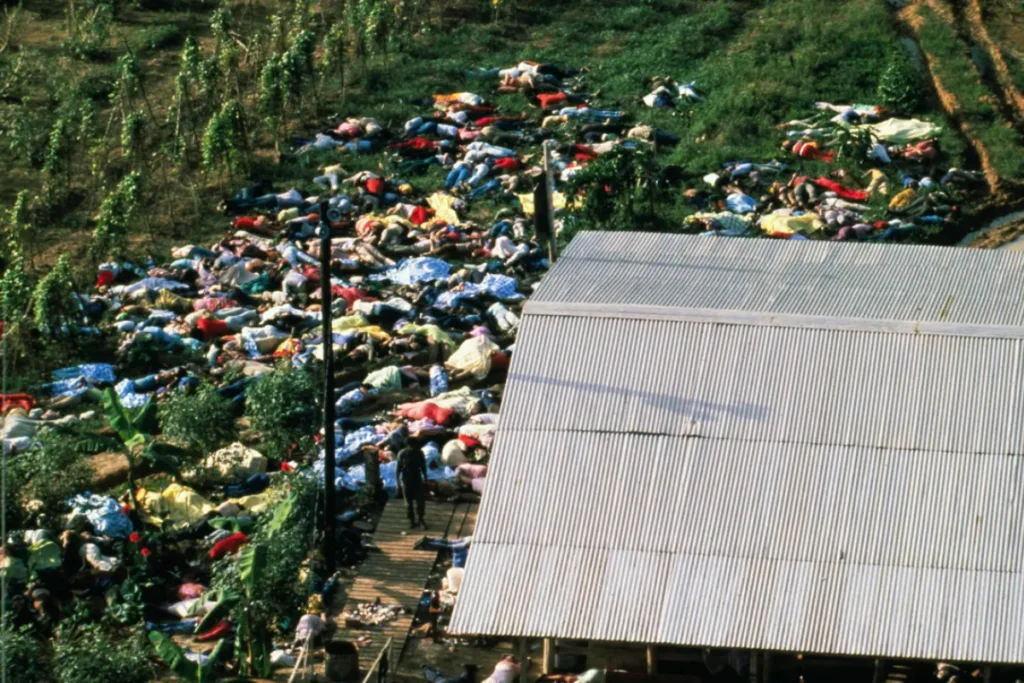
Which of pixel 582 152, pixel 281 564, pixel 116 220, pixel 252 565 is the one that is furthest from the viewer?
pixel 582 152

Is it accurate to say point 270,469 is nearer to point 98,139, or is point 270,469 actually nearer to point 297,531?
point 297,531

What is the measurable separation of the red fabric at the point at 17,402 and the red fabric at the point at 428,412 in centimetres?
468

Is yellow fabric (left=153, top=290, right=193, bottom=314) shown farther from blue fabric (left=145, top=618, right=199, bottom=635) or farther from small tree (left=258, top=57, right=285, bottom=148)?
blue fabric (left=145, top=618, right=199, bottom=635)

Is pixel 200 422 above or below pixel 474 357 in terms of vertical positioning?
above

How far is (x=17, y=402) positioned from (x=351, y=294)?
485 centimetres

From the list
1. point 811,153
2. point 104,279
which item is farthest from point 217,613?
point 811,153

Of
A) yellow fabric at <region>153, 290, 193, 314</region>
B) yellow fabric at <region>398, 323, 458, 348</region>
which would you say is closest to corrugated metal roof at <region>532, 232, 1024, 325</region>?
yellow fabric at <region>398, 323, 458, 348</region>

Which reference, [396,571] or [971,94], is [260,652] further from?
[971,94]

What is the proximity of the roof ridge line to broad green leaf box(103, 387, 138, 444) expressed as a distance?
4.67 m

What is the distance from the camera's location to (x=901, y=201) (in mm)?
26078

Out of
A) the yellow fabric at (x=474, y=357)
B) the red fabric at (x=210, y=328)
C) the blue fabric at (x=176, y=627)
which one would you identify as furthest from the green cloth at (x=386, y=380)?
the blue fabric at (x=176, y=627)

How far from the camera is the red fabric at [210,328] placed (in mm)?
22719

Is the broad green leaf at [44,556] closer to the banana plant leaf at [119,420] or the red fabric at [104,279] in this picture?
the banana plant leaf at [119,420]

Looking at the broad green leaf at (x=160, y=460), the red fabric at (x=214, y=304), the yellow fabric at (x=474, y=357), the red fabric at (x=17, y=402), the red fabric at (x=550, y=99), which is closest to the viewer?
the broad green leaf at (x=160, y=460)
